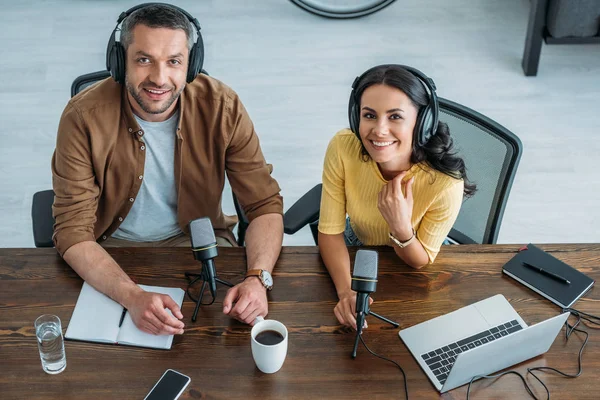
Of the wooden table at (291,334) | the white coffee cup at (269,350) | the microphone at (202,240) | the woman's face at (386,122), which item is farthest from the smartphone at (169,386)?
the woman's face at (386,122)

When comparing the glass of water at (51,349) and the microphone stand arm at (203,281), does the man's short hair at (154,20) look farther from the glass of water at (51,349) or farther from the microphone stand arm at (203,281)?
the glass of water at (51,349)

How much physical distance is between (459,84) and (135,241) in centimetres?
209

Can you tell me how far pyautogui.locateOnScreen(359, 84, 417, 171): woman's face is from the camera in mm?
1866

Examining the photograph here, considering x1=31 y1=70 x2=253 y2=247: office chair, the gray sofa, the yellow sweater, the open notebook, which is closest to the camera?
the open notebook

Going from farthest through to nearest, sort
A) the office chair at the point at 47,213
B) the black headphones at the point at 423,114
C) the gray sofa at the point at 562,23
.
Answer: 1. the gray sofa at the point at 562,23
2. the office chair at the point at 47,213
3. the black headphones at the point at 423,114

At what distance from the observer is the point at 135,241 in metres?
2.31

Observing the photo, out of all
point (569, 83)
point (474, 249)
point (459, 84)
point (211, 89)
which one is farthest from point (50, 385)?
point (569, 83)

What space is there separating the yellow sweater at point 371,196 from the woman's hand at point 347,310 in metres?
0.26

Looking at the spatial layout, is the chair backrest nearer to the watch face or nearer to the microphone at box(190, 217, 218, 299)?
the watch face

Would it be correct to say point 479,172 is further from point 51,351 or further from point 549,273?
point 51,351

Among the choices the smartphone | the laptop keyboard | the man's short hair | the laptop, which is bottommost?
the smartphone

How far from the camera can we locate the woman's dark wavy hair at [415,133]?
1863 mm

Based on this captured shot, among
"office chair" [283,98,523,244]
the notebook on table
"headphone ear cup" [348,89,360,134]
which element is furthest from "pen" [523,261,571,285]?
"headphone ear cup" [348,89,360,134]

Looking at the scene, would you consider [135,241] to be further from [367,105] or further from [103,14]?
[103,14]
